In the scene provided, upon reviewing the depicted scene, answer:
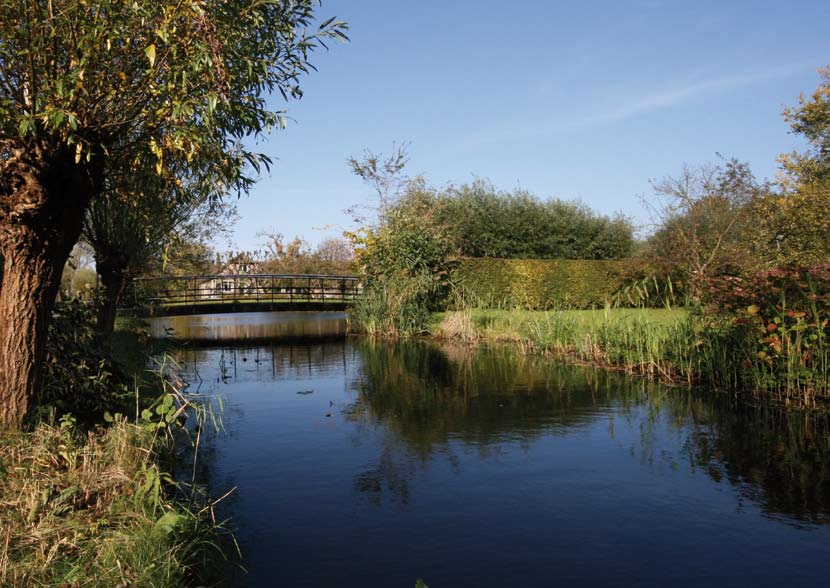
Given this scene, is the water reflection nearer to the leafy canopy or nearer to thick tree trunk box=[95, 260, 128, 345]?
thick tree trunk box=[95, 260, 128, 345]

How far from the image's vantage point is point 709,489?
6.43 metres

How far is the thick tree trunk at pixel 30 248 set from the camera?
5.76m

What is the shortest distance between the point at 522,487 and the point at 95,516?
3742mm

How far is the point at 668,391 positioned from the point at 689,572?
6689mm

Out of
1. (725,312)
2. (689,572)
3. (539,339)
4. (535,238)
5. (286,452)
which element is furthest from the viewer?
(535,238)

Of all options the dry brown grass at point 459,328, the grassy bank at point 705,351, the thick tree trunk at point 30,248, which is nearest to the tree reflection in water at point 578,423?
the grassy bank at point 705,351

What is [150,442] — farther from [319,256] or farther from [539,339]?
[319,256]

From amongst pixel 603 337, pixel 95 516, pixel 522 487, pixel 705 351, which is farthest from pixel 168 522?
pixel 603 337

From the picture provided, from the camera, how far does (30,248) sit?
5.91m

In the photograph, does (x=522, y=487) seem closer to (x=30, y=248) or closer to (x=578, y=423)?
(x=578, y=423)

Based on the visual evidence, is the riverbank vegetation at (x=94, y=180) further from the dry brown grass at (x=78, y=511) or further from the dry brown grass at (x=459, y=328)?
the dry brown grass at (x=459, y=328)

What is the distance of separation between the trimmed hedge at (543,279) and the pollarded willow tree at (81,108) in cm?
1776

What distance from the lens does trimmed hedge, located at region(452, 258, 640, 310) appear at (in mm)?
24828

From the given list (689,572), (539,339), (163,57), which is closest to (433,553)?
(689,572)
